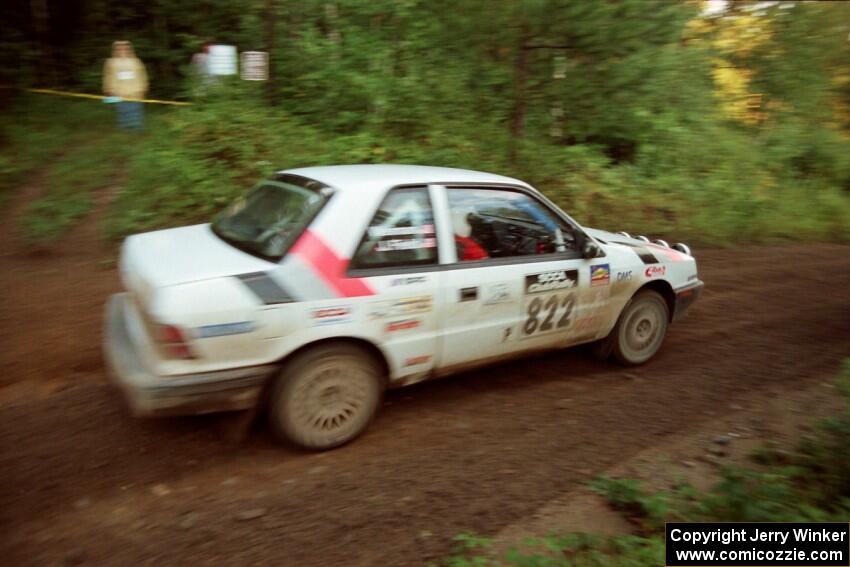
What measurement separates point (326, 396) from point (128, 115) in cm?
761

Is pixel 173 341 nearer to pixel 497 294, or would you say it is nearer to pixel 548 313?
pixel 497 294

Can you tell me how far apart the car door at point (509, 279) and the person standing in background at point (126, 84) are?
7266 millimetres

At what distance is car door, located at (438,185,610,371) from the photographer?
406 cm

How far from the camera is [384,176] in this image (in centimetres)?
402

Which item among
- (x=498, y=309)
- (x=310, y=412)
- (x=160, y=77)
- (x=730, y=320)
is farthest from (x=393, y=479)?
(x=160, y=77)

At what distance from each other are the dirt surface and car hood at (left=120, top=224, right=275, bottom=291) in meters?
1.04

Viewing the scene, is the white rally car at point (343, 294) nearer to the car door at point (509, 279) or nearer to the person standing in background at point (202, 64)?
the car door at point (509, 279)

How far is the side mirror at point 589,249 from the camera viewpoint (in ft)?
15.1

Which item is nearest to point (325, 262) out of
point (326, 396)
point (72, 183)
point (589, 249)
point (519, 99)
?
point (326, 396)

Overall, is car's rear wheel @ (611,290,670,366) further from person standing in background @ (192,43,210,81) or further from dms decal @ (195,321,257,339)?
person standing in background @ (192,43,210,81)

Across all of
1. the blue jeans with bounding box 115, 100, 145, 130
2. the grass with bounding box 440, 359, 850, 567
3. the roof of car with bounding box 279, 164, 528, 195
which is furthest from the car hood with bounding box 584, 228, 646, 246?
the blue jeans with bounding box 115, 100, 145, 130

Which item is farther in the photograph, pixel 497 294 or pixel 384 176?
pixel 497 294

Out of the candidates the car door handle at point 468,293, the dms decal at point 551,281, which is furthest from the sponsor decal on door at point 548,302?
the car door handle at point 468,293

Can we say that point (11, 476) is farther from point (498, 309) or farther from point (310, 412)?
point (498, 309)
